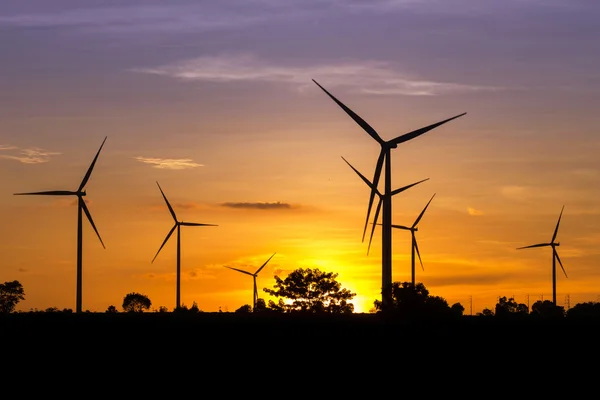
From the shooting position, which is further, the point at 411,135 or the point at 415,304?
the point at 415,304

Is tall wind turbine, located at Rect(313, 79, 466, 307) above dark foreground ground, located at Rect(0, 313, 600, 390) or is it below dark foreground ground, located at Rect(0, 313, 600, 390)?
above

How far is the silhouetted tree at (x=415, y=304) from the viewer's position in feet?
544

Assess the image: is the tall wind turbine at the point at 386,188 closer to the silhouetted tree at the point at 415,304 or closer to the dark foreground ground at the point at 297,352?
the dark foreground ground at the point at 297,352

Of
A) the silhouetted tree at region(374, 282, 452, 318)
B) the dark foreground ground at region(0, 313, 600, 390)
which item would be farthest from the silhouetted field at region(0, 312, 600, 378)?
the silhouetted tree at region(374, 282, 452, 318)

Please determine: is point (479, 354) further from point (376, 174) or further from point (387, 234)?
point (376, 174)

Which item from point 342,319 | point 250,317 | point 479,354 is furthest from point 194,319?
point 479,354

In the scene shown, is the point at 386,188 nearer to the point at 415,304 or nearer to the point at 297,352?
the point at 297,352

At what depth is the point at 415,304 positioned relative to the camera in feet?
589

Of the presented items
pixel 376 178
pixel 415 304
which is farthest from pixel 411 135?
pixel 415 304

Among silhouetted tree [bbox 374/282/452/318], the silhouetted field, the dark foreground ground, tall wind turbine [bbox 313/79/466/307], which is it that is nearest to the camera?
the dark foreground ground

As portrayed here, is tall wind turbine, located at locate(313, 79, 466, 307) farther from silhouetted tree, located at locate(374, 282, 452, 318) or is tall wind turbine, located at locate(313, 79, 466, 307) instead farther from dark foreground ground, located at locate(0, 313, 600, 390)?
silhouetted tree, located at locate(374, 282, 452, 318)

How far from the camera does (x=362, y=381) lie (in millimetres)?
93750

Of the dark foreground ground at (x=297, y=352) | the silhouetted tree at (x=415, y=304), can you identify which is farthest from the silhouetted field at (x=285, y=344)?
the silhouetted tree at (x=415, y=304)

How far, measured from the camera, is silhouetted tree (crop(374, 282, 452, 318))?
165750 millimetres
